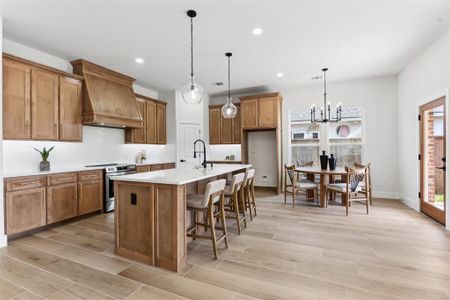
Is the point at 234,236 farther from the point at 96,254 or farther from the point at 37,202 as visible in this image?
the point at 37,202

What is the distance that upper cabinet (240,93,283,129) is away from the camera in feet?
19.1

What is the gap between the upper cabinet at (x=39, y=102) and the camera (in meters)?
3.12

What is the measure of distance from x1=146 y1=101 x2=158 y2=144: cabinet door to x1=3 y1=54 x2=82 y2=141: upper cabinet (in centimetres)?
174

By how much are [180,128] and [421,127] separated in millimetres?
5386

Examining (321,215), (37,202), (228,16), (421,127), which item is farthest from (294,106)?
(37,202)

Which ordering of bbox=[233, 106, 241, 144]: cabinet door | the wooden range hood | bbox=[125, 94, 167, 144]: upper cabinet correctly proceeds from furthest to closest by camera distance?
bbox=[233, 106, 241, 144]: cabinet door
bbox=[125, 94, 167, 144]: upper cabinet
the wooden range hood

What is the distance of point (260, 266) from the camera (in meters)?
2.30

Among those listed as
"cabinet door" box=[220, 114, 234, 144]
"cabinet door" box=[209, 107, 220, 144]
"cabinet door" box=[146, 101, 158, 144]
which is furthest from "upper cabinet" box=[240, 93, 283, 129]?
"cabinet door" box=[146, 101, 158, 144]

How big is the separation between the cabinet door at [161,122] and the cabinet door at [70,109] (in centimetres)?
207

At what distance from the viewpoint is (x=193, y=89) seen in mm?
3033

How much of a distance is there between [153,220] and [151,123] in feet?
12.9

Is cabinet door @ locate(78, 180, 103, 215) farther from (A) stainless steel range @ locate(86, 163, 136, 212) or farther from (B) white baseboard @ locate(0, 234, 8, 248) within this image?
(B) white baseboard @ locate(0, 234, 8, 248)

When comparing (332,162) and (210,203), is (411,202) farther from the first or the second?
(210,203)

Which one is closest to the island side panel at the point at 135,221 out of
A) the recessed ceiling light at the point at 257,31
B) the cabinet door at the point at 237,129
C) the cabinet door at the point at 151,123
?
the recessed ceiling light at the point at 257,31
